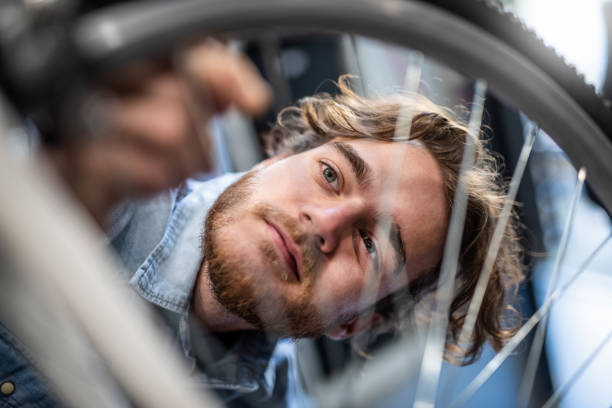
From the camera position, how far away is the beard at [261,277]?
443 millimetres

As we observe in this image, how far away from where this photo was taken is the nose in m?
0.44

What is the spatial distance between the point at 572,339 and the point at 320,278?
76 centimetres

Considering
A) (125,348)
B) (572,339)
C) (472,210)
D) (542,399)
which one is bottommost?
(542,399)

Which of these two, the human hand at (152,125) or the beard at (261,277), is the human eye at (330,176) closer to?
the beard at (261,277)

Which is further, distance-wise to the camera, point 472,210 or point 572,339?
point 572,339

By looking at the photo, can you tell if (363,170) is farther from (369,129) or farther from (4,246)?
(4,246)

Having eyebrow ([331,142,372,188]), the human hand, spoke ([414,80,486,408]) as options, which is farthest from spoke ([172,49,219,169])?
eyebrow ([331,142,372,188])

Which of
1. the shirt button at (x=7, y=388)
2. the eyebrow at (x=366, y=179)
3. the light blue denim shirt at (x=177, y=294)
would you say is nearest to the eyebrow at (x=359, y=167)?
the eyebrow at (x=366, y=179)

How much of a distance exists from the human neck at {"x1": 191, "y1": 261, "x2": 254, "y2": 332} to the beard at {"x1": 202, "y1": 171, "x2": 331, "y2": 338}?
0.02 m

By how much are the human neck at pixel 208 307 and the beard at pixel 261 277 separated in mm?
20

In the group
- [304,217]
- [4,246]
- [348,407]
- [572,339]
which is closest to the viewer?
[4,246]

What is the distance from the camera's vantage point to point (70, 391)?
0.16 m

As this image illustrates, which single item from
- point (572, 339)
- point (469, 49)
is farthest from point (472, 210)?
point (572, 339)

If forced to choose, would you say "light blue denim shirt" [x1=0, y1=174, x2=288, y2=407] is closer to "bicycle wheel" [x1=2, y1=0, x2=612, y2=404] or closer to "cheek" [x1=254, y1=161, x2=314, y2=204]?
"cheek" [x1=254, y1=161, x2=314, y2=204]
